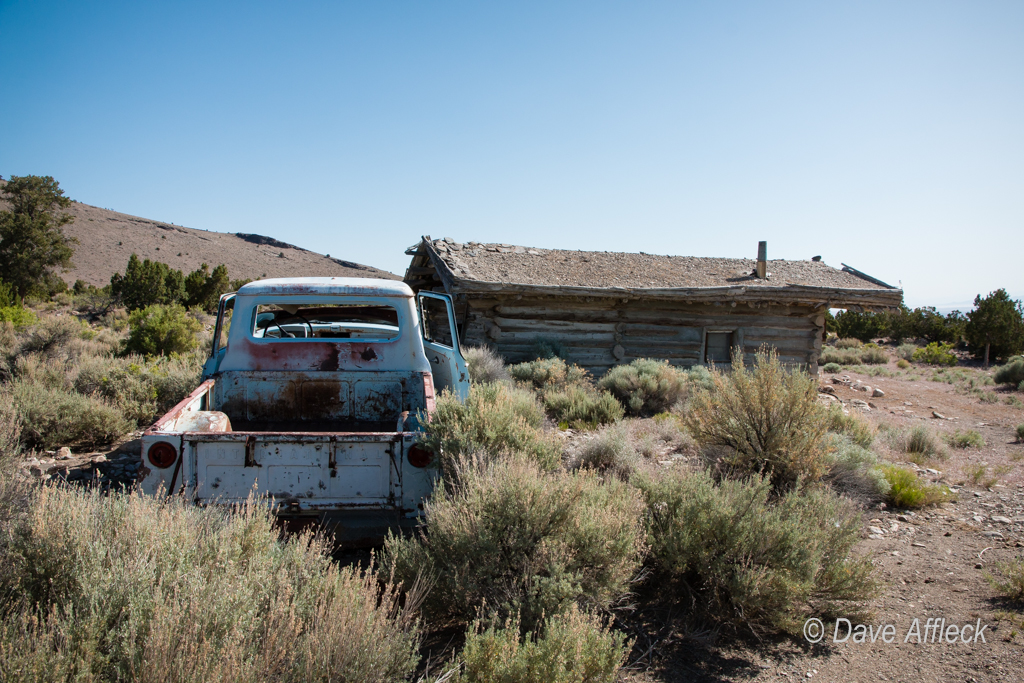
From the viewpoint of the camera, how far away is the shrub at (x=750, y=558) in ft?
9.83

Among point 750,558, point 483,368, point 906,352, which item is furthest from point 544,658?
point 906,352

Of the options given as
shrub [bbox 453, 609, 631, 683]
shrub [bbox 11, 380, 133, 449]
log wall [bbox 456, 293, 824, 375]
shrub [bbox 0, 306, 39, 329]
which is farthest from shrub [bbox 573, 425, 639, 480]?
shrub [bbox 0, 306, 39, 329]

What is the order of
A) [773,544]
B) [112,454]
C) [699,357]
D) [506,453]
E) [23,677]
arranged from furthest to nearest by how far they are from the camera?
[699,357] → [112,454] → [506,453] → [773,544] → [23,677]

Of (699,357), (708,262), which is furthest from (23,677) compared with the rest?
(708,262)

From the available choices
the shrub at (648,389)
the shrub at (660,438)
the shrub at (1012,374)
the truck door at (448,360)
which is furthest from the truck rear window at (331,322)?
the shrub at (1012,374)

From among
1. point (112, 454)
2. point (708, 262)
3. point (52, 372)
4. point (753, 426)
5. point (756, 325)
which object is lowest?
point (112, 454)

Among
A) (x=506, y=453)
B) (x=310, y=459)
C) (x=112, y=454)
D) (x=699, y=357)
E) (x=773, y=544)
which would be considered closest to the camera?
(x=773, y=544)

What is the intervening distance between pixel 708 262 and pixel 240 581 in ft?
49.8

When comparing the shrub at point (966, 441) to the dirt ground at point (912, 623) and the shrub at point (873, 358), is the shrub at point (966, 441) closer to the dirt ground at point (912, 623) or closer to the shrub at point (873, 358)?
the dirt ground at point (912, 623)

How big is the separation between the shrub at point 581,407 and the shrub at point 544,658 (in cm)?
577

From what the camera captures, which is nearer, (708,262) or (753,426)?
(753,426)

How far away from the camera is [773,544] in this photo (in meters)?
3.18

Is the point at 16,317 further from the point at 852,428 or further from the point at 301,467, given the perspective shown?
the point at 852,428

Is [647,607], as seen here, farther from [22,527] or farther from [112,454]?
[112,454]
